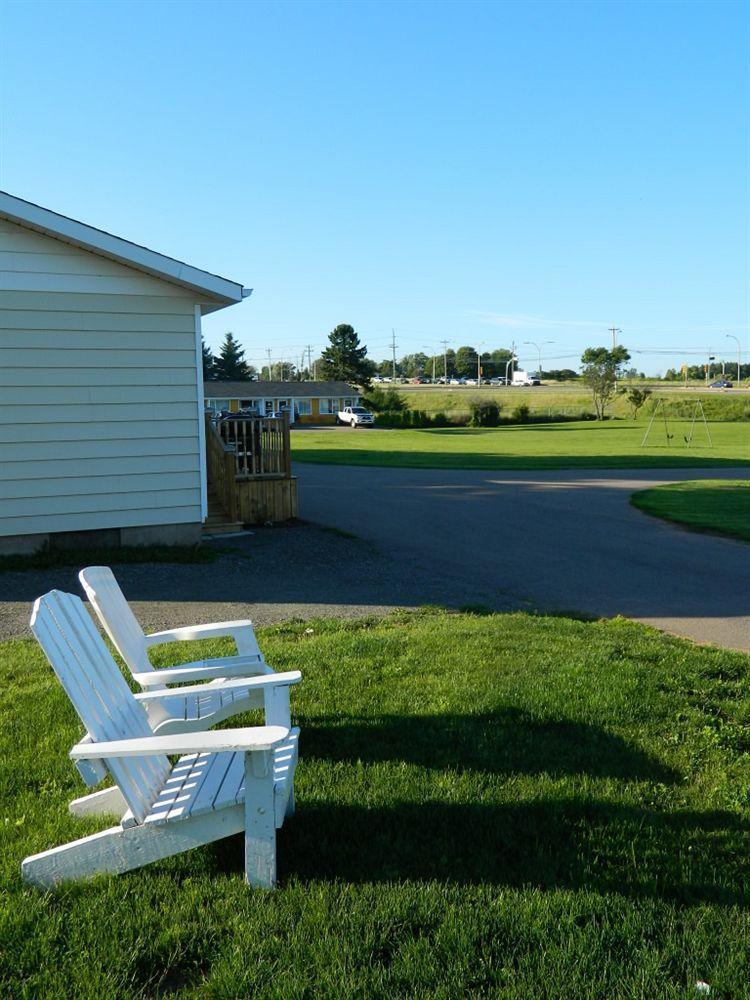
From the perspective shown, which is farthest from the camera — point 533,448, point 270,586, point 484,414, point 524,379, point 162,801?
point 524,379

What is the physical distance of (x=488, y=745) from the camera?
514 centimetres

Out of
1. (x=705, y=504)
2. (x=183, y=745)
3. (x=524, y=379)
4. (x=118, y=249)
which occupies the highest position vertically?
(x=118, y=249)

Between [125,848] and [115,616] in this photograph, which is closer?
[125,848]

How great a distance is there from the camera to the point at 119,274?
41.0ft

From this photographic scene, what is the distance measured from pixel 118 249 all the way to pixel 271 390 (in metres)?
65.9

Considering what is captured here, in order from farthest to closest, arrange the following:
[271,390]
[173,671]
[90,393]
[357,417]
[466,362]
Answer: [466,362]
[271,390]
[357,417]
[90,393]
[173,671]

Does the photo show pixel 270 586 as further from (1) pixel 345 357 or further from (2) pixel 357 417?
(1) pixel 345 357

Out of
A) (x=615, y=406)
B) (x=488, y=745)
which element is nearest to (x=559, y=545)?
(x=488, y=745)

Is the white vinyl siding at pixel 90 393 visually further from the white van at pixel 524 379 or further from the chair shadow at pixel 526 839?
the white van at pixel 524 379

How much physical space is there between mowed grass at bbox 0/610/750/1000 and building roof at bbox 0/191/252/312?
709cm

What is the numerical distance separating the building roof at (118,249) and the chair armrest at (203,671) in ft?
26.4

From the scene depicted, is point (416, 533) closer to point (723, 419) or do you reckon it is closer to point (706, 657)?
point (706, 657)

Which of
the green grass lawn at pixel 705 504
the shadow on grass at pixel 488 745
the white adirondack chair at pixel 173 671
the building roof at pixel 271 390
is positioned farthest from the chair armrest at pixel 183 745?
the building roof at pixel 271 390

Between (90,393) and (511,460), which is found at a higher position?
(90,393)
